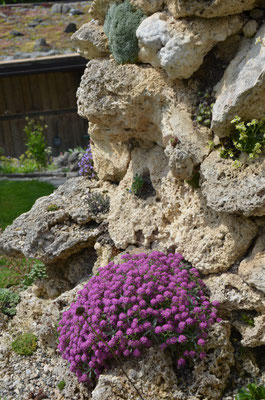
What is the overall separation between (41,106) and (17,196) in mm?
5793

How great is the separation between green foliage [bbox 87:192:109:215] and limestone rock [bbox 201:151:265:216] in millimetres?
2161

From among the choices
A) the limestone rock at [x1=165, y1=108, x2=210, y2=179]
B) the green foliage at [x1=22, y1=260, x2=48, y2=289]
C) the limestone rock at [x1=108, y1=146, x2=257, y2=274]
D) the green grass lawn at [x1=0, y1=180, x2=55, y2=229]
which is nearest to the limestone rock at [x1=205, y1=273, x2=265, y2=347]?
the limestone rock at [x1=108, y1=146, x2=257, y2=274]

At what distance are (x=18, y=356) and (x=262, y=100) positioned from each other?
15.9ft

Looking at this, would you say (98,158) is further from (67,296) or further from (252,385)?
(252,385)

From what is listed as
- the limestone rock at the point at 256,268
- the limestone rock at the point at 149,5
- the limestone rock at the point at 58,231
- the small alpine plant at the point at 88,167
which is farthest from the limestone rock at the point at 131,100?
the limestone rock at the point at 256,268

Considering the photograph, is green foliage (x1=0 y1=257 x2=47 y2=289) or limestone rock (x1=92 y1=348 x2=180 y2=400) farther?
green foliage (x1=0 y1=257 x2=47 y2=289)

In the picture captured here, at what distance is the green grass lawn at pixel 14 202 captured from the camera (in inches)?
338

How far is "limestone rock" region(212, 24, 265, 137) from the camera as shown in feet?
15.6

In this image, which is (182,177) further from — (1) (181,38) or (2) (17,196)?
(2) (17,196)

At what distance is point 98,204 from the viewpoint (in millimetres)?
7219

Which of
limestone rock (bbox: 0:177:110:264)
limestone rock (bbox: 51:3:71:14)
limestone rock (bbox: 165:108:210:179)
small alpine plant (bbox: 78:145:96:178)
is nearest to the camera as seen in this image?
limestone rock (bbox: 165:108:210:179)

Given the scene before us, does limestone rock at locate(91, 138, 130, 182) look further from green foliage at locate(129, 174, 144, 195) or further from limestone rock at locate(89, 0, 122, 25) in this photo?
limestone rock at locate(89, 0, 122, 25)

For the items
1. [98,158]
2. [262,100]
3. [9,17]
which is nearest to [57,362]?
[98,158]

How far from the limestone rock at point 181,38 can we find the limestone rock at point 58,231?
8.61 ft
